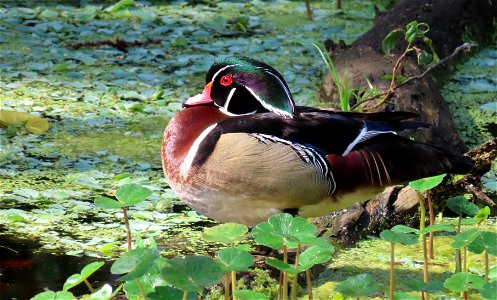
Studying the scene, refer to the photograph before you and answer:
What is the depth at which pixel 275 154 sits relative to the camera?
10.5 feet

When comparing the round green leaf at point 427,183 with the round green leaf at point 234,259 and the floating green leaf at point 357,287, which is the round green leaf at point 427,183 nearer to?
the floating green leaf at point 357,287

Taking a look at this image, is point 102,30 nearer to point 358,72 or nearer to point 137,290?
point 358,72

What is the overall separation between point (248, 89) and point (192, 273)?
1.26 meters

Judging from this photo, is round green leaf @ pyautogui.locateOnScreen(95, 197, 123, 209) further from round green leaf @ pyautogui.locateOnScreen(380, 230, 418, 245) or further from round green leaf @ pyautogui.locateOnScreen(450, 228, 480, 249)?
round green leaf @ pyautogui.locateOnScreen(450, 228, 480, 249)

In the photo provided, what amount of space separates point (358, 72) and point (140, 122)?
43.5 inches

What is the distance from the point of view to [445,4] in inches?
227

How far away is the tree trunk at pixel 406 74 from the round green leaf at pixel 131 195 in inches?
46.3

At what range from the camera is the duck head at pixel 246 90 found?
133 inches

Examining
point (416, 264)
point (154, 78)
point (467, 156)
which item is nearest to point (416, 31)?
point (467, 156)

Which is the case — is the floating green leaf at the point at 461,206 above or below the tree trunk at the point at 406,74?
above

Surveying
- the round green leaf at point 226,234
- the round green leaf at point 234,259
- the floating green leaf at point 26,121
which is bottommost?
the floating green leaf at point 26,121

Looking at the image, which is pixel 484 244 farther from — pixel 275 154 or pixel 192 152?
pixel 192 152

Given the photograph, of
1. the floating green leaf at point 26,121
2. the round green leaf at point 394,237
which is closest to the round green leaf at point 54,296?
the round green leaf at point 394,237

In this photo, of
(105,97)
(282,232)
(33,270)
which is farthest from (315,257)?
(105,97)
